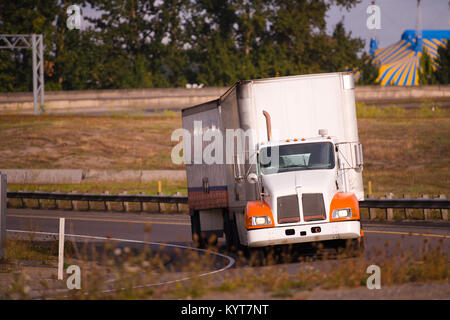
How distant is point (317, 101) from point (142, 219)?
15.1 metres

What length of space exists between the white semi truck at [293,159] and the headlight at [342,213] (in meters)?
0.02

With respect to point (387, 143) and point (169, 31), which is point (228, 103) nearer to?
point (387, 143)

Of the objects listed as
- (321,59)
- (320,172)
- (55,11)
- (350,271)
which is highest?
(55,11)

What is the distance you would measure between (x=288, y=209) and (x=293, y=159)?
1.14 m

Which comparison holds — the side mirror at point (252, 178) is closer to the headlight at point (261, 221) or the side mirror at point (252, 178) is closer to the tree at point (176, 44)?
the headlight at point (261, 221)

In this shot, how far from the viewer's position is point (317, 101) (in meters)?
17.1

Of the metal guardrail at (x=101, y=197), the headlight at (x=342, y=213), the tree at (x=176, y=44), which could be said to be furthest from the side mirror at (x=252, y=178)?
the tree at (x=176, y=44)

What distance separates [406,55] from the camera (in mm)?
171625

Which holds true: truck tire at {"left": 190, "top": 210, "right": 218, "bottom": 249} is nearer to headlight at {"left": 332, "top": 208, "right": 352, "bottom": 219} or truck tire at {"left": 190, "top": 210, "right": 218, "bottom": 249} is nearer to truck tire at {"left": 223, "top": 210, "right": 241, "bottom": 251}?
truck tire at {"left": 223, "top": 210, "right": 241, "bottom": 251}

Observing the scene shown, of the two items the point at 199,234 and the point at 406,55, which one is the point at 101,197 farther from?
the point at 406,55

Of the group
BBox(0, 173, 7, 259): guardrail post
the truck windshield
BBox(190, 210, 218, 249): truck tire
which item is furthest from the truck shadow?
BBox(0, 173, 7, 259): guardrail post

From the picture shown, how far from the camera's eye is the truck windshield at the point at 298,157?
16.8 meters

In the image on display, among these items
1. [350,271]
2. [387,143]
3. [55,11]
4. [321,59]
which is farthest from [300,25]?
[350,271]

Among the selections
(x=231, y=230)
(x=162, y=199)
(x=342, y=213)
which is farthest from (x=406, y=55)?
(x=342, y=213)
